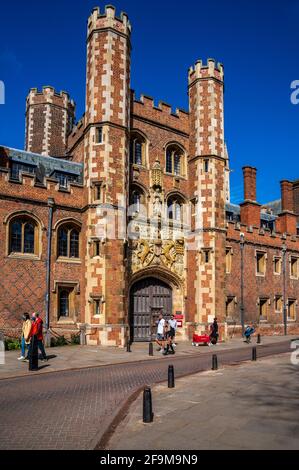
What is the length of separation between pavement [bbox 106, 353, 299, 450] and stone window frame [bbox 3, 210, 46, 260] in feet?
38.2

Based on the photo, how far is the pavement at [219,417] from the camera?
678cm

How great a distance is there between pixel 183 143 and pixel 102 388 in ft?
68.3

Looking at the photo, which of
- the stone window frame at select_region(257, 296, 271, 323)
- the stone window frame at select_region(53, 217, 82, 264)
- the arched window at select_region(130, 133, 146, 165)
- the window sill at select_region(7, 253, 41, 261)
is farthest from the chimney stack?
the window sill at select_region(7, 253, 41, 261)

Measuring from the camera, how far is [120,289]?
73.7ft

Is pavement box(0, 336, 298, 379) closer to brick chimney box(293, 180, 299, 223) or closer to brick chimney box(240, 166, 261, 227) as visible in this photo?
brick chimney box(240, 166, 261, 227)

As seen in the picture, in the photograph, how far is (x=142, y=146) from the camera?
1075 inches

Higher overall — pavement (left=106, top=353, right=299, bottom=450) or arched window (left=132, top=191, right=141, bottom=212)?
arched window (left=132, top=191, right=141, bottom=212)

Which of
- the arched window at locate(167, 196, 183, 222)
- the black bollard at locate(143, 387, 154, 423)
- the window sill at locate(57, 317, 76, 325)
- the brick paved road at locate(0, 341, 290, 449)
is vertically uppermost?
the arched window at locate(167, 196, 183, 222)

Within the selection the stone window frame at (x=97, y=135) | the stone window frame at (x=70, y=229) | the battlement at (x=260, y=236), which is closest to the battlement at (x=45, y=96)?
the stone window frame at (x=97, y=135)

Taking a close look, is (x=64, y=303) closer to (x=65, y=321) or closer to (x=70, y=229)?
(x=65, y=321)

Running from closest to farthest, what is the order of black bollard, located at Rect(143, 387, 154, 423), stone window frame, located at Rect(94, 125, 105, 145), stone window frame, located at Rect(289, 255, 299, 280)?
black bollard, located at Rect(143, 387, 154, 423) → stone window frame, located at Rect(94, 125, 105, 145) → stone window frame, located at Rect(289, 255, 299, 280)

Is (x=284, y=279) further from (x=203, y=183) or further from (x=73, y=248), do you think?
(x=73, y=248)

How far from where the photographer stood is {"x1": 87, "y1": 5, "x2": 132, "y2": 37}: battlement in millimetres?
24745

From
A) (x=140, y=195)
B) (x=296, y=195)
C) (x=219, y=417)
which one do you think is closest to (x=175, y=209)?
(x=140, y=195)
